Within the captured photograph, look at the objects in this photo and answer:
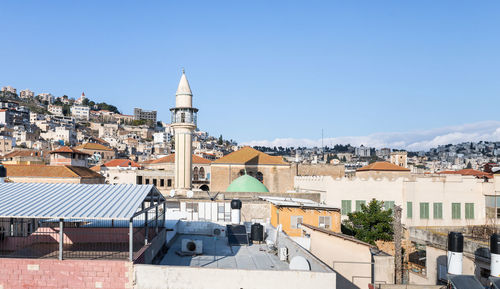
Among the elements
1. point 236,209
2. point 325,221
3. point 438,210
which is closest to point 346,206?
point 438,210

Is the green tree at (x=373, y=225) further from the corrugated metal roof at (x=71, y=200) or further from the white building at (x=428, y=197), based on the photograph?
the corrugated metal roof at (x=71, y=200)

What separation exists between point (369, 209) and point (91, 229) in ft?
57.0

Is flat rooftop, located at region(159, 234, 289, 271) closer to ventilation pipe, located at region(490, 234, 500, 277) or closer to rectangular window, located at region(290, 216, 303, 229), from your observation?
ventilation pipe, located at region(490, 234, 500, 277)

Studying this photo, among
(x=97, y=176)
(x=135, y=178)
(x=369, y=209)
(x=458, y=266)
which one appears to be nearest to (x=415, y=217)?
(x=369, y=209)

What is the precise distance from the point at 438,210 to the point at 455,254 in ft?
57.5

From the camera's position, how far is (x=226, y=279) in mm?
10656

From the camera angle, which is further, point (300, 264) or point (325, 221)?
point (325, 221)

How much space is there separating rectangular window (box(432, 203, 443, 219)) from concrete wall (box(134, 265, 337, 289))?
69.7 feet

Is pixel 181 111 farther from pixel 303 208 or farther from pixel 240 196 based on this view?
pixel 303 208

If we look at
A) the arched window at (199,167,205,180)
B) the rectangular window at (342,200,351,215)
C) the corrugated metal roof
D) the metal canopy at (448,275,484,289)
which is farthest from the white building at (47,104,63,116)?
the metal canopy at (448,275,484,289)

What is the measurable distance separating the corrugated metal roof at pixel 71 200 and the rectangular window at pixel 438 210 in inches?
854

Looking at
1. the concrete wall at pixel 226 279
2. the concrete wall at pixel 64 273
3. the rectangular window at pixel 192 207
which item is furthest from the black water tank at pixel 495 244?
the rectangular window at pixel 192 207

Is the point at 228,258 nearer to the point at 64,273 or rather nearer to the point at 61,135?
the point at 64,273

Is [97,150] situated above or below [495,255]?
above
